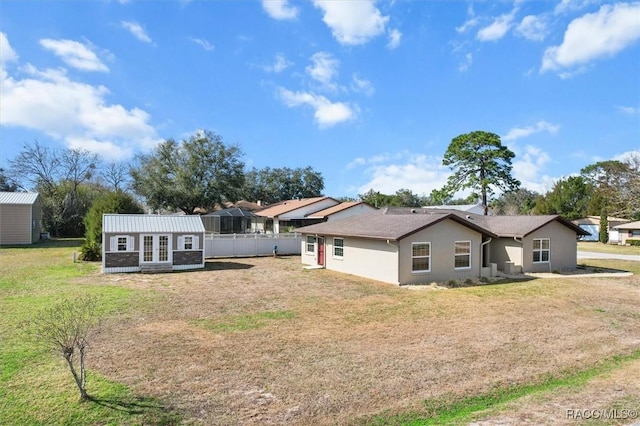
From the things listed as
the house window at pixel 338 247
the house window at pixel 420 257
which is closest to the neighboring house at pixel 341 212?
the house window at pixel 338 247

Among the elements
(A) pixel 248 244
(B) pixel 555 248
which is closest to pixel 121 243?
(A) pixel 248 244

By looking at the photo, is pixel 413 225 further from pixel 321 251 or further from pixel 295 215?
pixel 295 215

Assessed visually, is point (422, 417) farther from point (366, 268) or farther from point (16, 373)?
point (366, 268)

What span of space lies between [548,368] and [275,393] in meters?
5.20

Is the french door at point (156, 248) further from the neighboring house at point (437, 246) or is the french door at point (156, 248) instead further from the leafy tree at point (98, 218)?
the neighboring house at point (437, 246)

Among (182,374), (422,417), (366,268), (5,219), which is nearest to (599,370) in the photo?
(422,417)

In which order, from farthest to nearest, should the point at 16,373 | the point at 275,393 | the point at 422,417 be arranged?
the point at 16,373 → the point at 275,393 → the point at 422,417

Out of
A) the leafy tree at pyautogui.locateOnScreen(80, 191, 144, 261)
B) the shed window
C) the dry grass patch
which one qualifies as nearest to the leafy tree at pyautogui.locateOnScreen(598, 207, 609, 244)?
the dry grass patch

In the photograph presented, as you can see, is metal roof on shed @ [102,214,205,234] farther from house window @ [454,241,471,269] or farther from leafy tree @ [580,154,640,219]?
leafy tree @ [580,154,640,219]

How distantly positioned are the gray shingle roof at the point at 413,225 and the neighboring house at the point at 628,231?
31675 mm

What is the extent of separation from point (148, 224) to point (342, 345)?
15.1 meters

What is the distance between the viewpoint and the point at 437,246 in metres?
18.0

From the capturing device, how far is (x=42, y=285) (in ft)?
49.5

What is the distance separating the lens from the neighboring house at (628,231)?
1836 inches
